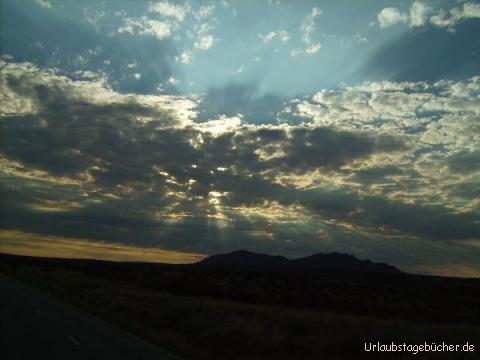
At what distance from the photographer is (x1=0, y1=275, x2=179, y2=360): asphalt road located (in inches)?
484

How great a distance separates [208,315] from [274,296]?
23.8 m

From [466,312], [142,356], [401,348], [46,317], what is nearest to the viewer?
[142,356]

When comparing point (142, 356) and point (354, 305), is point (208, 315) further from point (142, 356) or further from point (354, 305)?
point (354, 305)

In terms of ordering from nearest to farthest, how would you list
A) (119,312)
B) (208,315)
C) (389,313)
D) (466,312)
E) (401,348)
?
(401,348) < (208,315) < (119,312) < (389,313) < (466,312)

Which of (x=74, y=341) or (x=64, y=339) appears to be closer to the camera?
(x=74, y=341)

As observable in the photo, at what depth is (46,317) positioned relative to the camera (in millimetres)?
20578

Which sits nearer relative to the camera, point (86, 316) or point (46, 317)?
point (46, 317)

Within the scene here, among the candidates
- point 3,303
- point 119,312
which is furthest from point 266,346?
point 3,303

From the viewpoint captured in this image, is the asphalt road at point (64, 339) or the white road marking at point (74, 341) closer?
the asphalt road at point (64, 339)

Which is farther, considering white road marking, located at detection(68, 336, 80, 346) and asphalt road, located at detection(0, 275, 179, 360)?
white road marking, located at detection(68, 336, 80, 346)

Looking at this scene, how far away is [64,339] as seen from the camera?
581 inches

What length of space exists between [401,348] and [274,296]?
31.8 metres

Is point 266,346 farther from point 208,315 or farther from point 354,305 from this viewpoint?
point 354,305

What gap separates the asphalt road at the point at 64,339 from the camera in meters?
12.3
